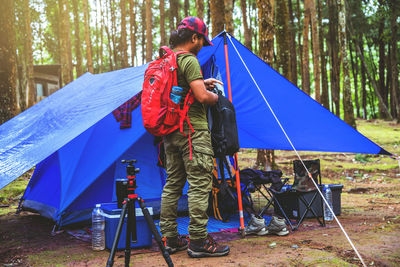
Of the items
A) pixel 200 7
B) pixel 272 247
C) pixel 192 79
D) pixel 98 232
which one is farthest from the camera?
pixel 200 7

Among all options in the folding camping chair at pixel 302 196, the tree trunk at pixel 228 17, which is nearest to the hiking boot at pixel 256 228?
the folding camping chair at pixel 302 196

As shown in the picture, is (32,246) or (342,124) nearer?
(32,246)

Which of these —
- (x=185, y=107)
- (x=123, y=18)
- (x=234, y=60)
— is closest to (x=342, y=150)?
(x=234, y=60)

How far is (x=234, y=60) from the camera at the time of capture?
4707mm

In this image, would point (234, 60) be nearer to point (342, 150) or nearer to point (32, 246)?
point (342, 150)

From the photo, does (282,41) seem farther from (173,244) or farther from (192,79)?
(173,244)

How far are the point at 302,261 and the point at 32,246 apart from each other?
270 centimetres

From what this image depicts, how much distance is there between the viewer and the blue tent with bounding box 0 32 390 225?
4.27 meters

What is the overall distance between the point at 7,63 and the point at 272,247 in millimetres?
5791

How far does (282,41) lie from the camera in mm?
9047

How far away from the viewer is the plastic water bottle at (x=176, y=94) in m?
3.07

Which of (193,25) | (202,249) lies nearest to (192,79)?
(193,25)

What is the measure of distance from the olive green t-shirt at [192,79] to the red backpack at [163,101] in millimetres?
49

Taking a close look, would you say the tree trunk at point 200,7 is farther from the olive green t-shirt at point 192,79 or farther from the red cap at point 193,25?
the olive green t-shirt at point 192,79
